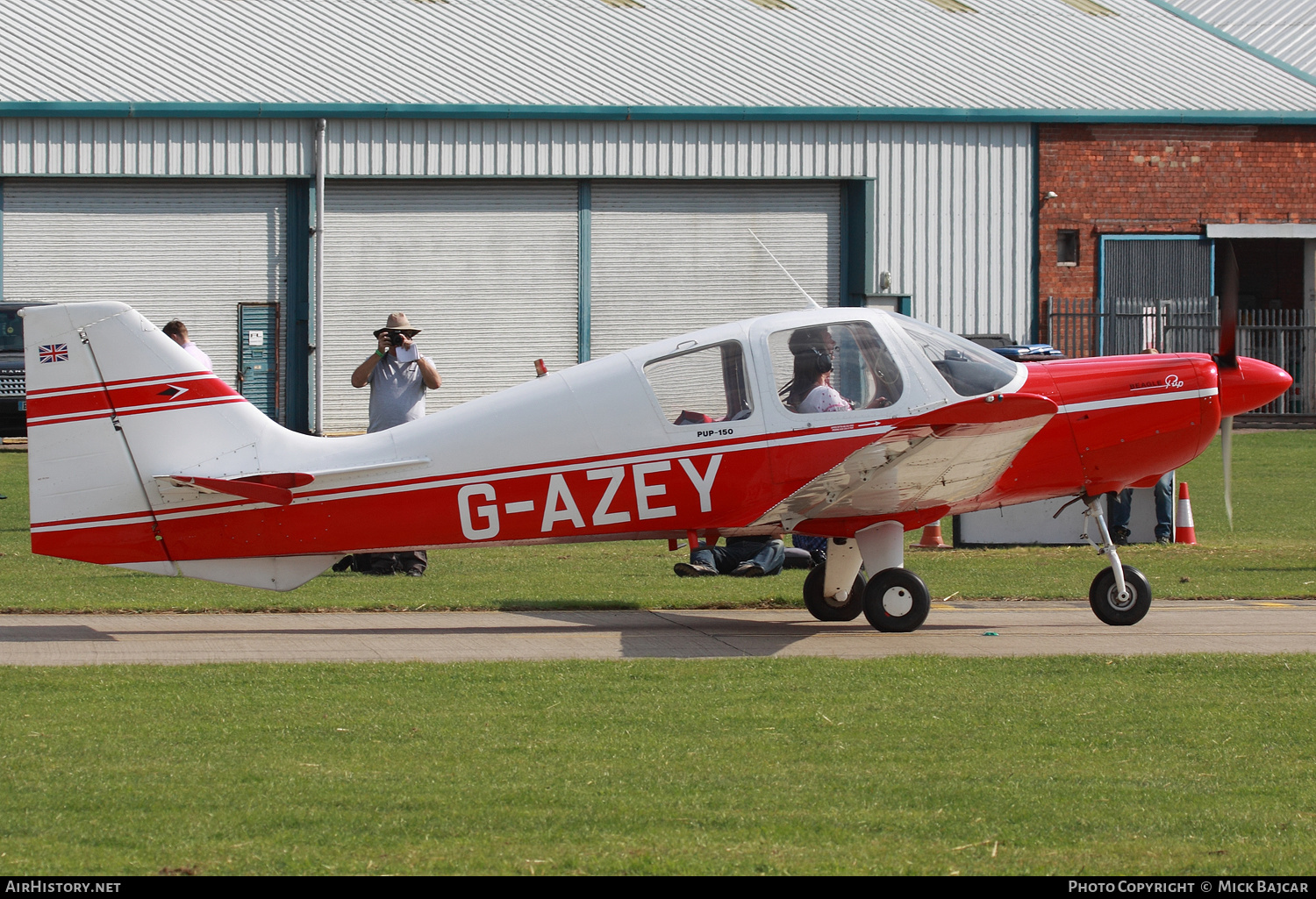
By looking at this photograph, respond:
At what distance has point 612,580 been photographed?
491 inches

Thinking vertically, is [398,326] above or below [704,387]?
→ above

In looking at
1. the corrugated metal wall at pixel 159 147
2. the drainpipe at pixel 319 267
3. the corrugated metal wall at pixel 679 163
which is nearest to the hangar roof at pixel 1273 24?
the corrugated metal wall at pixel 679 163

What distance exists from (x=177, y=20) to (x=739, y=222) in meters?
12.0

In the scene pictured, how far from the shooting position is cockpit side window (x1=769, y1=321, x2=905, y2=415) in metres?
9.52

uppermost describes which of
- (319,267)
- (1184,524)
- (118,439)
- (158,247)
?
(158,247)

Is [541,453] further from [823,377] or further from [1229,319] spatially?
[1229,319]

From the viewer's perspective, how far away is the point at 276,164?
→ 28422mm

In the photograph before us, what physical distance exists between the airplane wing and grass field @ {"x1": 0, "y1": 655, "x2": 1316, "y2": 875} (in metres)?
1.34

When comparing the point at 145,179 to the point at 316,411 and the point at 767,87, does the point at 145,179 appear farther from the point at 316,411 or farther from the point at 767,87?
the point at 767,87

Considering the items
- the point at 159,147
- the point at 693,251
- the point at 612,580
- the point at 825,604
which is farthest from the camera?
the point at 693,251

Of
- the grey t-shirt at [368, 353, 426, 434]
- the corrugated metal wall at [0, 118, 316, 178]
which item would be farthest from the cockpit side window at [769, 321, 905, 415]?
the corrugated metal wall at [0, 118, 316, 178]

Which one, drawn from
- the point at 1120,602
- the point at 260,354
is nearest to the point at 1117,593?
the point at 1120,602

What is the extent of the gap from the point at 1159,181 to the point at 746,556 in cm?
2276

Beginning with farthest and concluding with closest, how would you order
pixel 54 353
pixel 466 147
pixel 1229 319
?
pixel 466 147, pixel 1229 319, pixel 54 353
